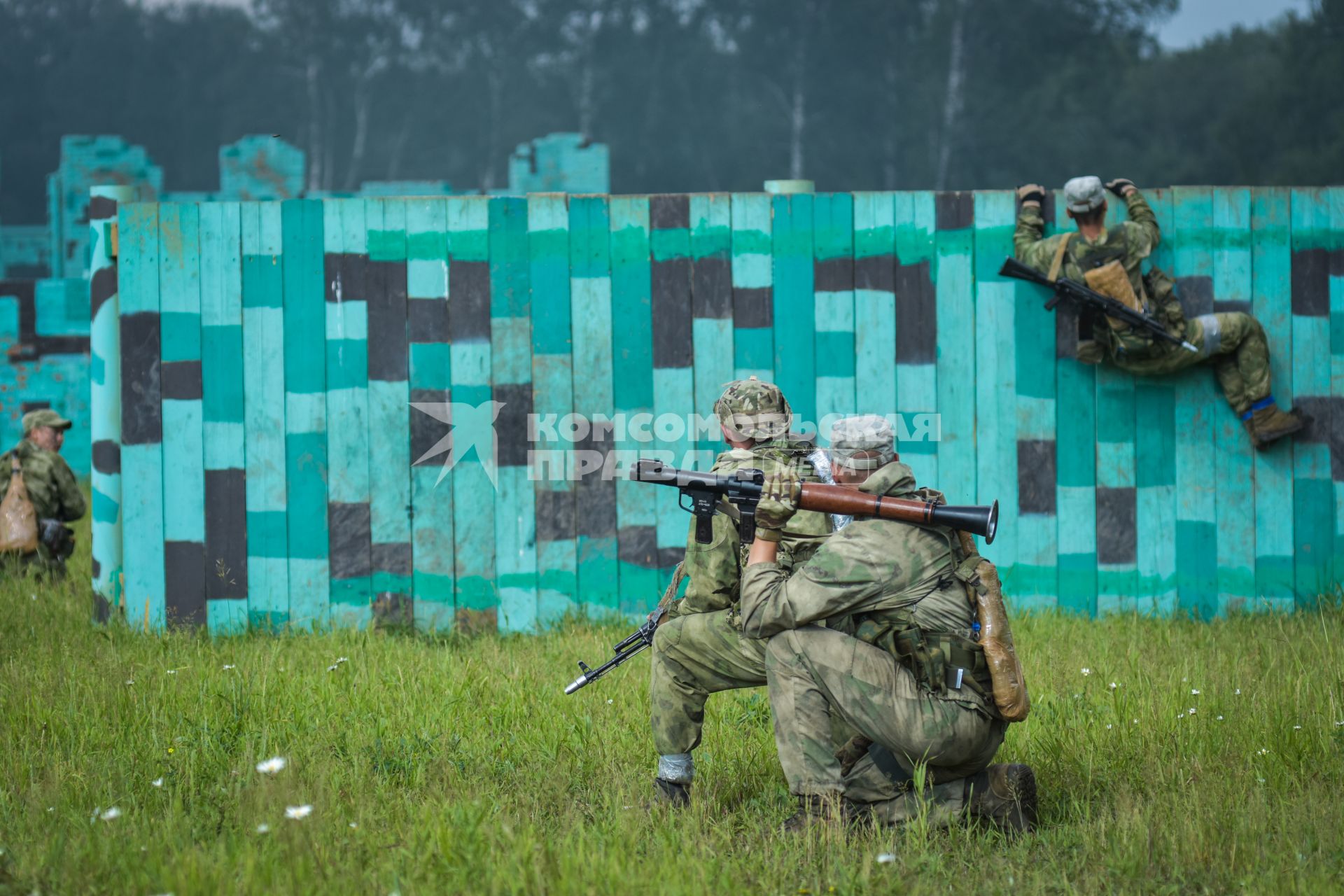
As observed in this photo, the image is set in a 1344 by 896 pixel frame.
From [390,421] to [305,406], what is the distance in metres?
0.45

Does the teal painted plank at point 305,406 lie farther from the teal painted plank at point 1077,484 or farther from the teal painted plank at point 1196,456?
the teal painted plank at point 1196,456

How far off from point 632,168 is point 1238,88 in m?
17.7

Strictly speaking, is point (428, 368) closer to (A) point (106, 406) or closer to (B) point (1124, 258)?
(A) point (106, 406)

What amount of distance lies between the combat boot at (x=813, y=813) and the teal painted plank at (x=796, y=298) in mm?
2917

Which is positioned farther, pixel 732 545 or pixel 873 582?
pixel 732 545

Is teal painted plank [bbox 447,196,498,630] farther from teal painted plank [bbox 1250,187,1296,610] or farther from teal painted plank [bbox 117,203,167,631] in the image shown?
teal painted plank [bbox 1250,187,1296,610]

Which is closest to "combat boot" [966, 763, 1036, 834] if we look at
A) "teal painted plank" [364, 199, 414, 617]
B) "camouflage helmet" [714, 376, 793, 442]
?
"camouflage helmet" [714, 376, 793, 442]

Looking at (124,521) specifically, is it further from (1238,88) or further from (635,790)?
(1238,88)

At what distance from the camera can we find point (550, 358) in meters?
6.77

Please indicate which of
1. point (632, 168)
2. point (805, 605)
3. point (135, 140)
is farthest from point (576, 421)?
point (135, 140)

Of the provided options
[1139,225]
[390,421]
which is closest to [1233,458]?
[1139,225]

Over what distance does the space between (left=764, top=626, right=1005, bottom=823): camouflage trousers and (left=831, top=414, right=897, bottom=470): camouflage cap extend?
1.81 feet

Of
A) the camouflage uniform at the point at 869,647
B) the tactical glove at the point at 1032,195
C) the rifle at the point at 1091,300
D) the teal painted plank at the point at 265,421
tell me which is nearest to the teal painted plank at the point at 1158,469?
the rifle at the point at 1091,300

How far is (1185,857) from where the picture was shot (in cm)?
385
